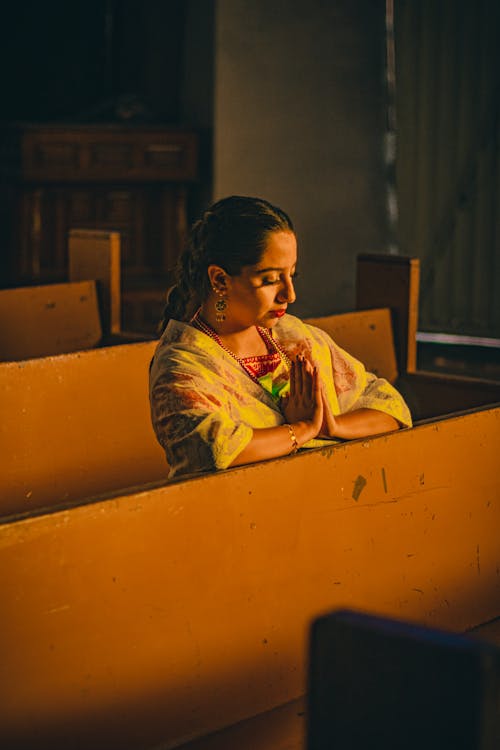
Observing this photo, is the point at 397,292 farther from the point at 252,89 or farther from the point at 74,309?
the point at 252,89

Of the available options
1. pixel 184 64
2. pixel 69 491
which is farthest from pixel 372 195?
pixel 69 491

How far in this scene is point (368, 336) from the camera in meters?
3.39

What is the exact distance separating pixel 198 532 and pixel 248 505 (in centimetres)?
10

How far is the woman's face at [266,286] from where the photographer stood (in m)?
2.14

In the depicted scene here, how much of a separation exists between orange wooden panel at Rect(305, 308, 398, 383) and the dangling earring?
105cm

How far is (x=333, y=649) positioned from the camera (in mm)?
816

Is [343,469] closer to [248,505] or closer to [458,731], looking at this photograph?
[248,505]

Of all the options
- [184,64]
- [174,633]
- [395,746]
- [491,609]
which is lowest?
[491,609]

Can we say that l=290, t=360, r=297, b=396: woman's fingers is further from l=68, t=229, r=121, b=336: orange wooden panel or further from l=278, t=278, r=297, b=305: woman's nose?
l=68, t=229, r=121, b=336: orange wooden panel

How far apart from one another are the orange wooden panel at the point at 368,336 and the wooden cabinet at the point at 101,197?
87.5 inches

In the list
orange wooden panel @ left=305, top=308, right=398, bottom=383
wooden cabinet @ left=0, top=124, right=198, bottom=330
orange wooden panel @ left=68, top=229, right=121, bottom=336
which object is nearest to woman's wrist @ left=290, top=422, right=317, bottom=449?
orange wooden panel @ left=305, top=308, right=398, bottom=383

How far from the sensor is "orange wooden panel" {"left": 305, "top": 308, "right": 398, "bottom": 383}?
3314mm

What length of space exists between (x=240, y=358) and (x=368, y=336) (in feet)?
4.06

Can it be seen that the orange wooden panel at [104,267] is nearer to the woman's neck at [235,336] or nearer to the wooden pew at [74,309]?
the wooden pew at [74,309]
